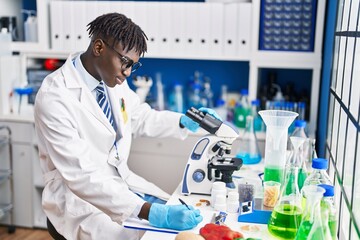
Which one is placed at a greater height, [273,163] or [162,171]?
[273,163]

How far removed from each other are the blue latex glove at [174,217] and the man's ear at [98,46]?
628 mm

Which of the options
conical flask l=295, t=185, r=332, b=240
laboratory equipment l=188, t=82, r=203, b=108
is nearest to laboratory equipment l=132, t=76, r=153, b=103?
laboratory equipment l=188, t=82, r=203, b=108

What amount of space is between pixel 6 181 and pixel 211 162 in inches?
68.3

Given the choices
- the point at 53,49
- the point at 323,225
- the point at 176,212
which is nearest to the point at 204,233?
the point at 176,212

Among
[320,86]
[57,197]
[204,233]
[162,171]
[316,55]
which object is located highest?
[316,55]

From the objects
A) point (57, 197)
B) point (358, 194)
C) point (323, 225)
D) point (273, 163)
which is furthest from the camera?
point (57, 197)

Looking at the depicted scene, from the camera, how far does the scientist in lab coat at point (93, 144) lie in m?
1.55

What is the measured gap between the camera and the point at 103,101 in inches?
75.2

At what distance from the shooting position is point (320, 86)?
267 cm

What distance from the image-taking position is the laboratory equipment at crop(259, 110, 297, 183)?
1.64 m

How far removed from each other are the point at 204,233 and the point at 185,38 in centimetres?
167

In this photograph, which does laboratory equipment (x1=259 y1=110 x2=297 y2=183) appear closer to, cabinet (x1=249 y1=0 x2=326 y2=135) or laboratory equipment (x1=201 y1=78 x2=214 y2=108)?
cabinet (x1=249 y1=0 x2=326 y2=135)

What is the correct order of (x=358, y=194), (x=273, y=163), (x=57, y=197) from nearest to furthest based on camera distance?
(x=358, y=194), (x=273, y=163), (x=57, y=197)

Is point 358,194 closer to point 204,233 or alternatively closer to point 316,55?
point 204,233
